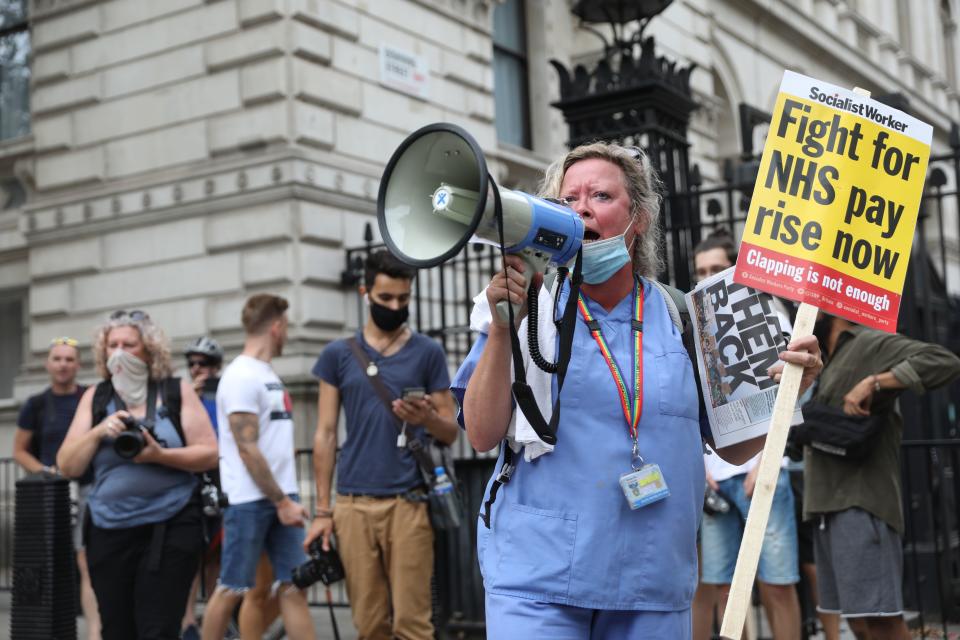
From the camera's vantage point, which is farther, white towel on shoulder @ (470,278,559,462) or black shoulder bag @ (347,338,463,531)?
black shoulder bag @ (347,338,463,531)

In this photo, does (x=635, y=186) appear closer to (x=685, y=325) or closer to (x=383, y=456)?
(x=685, y=325)

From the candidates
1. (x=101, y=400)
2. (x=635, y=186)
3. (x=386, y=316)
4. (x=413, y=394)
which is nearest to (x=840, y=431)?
(x=413, y=394)

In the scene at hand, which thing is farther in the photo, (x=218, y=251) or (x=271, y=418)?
(x=218, y=251)

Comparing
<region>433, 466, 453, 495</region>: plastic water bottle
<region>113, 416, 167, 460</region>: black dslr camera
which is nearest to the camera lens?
<region>113, 416, 167, 460</region>: black dslr camera

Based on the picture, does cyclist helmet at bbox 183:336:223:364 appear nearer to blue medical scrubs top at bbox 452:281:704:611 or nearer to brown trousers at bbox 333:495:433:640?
brown trousers at bbox 333:495:433:640

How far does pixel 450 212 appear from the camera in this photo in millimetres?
2871

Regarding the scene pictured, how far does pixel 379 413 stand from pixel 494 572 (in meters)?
3.20

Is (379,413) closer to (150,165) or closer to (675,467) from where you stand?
(675,467)

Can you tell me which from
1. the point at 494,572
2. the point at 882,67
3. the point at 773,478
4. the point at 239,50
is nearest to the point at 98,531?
the point at 494,572

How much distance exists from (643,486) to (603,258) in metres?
0.61

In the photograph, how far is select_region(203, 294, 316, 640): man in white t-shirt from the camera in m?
6.51

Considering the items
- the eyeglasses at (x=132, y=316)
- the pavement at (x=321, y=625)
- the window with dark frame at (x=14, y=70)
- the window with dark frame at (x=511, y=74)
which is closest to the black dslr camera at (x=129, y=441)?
the eyeglasses at (x=132, y=316)

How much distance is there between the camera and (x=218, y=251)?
452 inches

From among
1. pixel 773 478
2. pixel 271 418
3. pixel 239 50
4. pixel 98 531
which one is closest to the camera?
pixel 773 478
